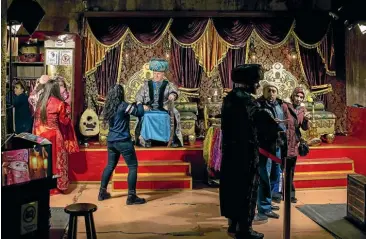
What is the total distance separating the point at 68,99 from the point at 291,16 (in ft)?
15.3

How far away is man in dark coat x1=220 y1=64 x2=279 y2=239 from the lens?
173 inches

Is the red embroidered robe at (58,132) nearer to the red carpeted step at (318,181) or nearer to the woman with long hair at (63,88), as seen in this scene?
the woman with long hair at (63,88)

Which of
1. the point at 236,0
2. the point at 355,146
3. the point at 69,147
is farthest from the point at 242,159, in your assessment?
the point at 236,0

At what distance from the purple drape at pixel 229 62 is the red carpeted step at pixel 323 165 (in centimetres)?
268

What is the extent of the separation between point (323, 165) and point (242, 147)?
11.6 feet

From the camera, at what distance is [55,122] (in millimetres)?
6859

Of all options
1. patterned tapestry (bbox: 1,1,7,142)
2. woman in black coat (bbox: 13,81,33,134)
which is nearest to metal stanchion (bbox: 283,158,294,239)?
patterned tapestry (bbox: 1,1,7,142)

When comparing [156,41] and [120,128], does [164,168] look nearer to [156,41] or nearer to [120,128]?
[120,128]

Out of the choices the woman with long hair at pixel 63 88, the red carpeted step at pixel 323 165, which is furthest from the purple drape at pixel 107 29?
the red carpeted step at pixel 323 165

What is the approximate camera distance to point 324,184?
24.1ft

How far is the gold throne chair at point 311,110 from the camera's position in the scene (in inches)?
325

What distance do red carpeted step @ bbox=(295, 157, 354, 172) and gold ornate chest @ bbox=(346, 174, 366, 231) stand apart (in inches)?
70.5

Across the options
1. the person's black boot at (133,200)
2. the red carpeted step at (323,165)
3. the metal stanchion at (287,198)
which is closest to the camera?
the metal stanchion at (287,198)

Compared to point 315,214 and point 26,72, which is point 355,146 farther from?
point 26,72
